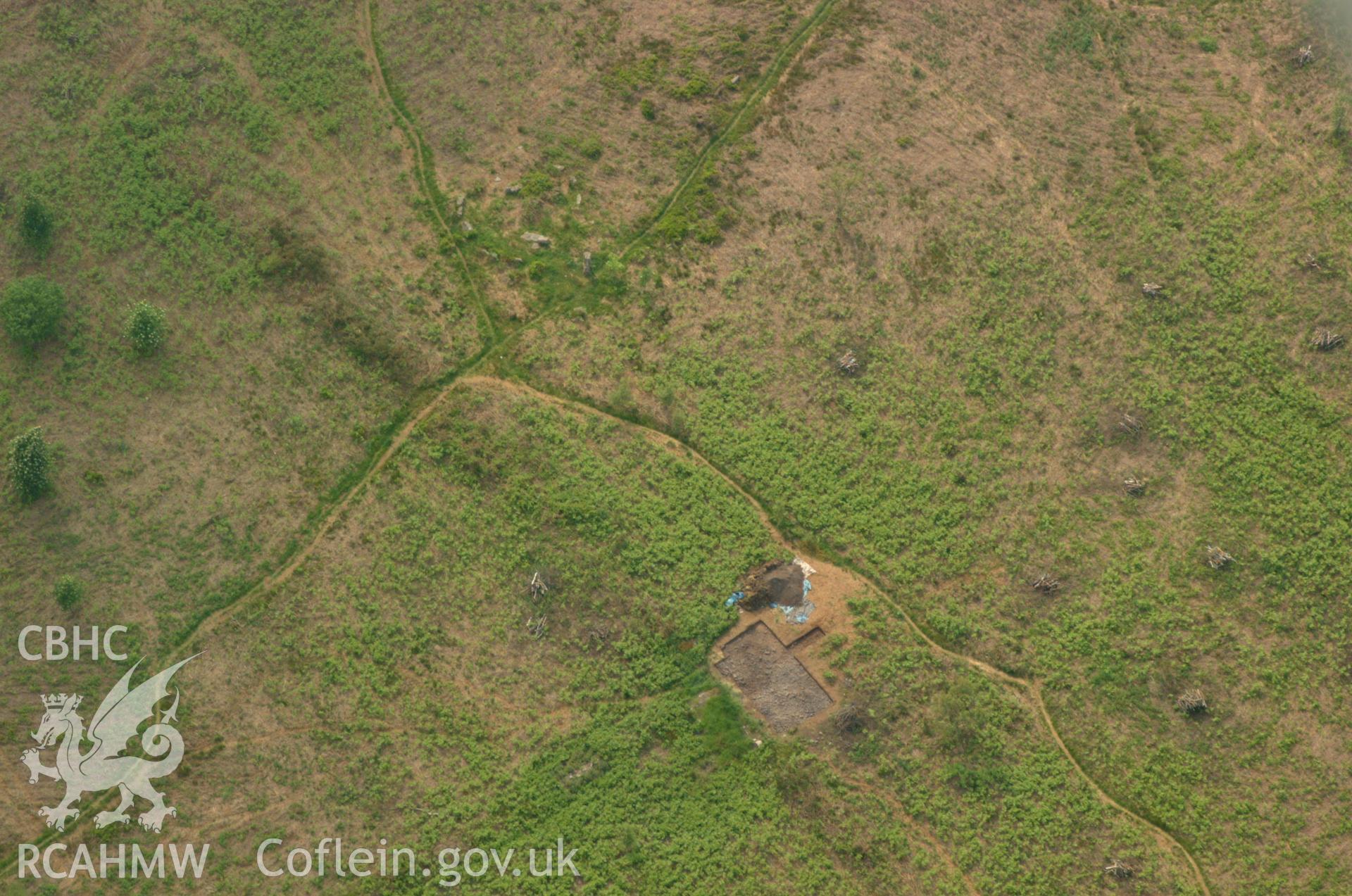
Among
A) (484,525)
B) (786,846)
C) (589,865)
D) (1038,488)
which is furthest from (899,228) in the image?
(589,865)

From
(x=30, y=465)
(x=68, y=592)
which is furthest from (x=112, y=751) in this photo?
(x=30, y=465)

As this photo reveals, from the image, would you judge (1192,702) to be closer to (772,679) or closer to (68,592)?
(772,679)

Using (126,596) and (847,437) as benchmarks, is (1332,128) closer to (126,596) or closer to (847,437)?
(847,437)

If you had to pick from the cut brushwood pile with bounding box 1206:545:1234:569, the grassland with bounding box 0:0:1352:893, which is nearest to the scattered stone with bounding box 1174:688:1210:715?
the grassland with bounding box 0:0:1352:893

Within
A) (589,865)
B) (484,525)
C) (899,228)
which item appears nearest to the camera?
(589,865)

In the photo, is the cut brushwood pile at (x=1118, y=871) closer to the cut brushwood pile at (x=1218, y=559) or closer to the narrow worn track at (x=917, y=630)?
the narrow worn track at (x=917, y=630)

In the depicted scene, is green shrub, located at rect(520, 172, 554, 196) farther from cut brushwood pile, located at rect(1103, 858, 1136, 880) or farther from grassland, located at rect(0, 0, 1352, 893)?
cut brushwood pile, located at rect(1103, 858, 1136, 880)

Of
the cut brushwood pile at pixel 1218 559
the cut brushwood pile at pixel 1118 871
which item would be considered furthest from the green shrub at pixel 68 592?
the cut brushwood pile at pixel 1218 559
